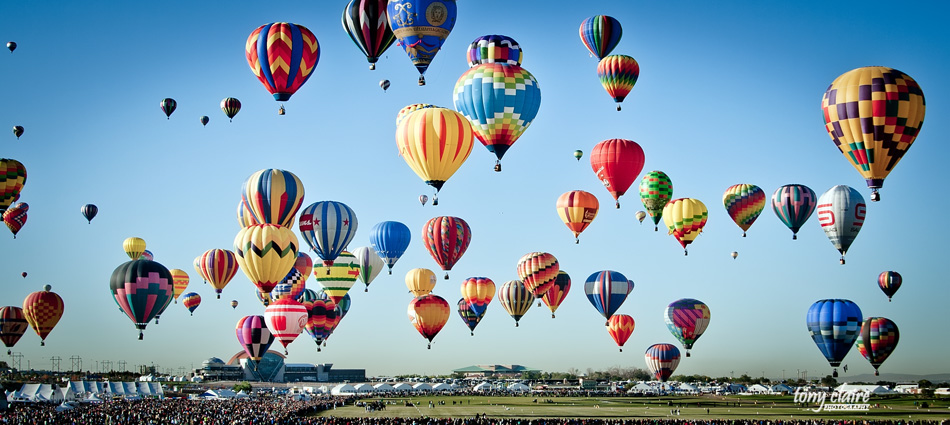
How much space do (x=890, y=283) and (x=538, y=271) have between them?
1933cm

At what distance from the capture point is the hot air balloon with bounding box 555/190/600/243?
42.6 m

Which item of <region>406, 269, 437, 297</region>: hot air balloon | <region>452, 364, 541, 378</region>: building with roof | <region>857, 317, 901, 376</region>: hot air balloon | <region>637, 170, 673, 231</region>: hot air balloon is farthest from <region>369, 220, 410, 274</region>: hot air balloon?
<region>452, 364, 541, 378</region>: building with roof

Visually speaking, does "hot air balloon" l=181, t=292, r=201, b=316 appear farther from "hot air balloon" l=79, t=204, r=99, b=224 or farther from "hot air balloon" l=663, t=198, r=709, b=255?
"hot air balloon" l=663, t=198, r=709, b=255

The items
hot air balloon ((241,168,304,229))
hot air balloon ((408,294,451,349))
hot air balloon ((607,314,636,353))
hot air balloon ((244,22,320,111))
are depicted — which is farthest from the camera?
hot air balloon ((607,314,636,353))

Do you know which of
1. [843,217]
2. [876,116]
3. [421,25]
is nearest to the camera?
[876,116]

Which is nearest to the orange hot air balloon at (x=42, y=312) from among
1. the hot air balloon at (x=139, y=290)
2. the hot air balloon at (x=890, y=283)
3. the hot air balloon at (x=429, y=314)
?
the hot air balloon at (x=139, y=290)

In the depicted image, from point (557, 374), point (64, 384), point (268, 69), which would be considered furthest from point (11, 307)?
point (557, 374)

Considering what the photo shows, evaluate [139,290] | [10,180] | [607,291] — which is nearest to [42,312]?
[10,180]

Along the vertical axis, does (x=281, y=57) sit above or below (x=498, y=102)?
above

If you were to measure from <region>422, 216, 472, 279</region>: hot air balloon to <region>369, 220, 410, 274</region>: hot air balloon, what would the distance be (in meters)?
1.53

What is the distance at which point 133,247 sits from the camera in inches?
2210

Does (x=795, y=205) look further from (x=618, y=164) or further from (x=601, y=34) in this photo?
(x=601, y=34)

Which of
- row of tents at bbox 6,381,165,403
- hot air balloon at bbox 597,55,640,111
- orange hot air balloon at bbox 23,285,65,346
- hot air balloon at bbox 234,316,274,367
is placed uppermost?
hot air balloon at bbox 597,55,640,111

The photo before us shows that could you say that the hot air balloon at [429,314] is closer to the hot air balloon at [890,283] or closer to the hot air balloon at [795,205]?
the hot air balloon at [795,205]
